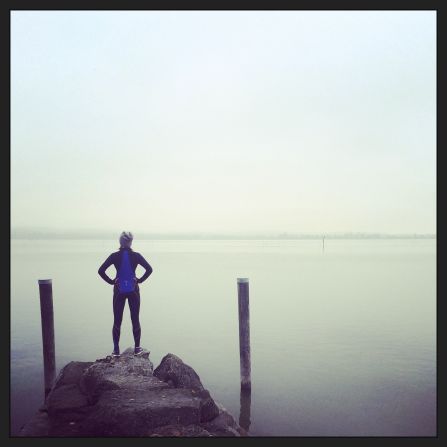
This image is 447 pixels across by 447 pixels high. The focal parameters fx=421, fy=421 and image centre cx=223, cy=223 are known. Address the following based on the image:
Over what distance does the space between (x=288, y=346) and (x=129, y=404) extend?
7.96 meters

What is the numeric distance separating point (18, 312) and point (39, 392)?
9073 mm

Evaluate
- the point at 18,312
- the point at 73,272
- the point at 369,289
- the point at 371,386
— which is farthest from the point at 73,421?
the point at 73,272

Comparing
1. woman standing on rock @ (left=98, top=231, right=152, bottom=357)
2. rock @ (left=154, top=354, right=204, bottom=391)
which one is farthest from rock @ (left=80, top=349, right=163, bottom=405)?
woman standing on rock @ (left=98, top=231, right=152, bottom=357)

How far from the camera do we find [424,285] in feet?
82.7

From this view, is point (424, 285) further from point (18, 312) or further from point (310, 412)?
point (18, 312)

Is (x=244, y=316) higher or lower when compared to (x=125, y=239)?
lower

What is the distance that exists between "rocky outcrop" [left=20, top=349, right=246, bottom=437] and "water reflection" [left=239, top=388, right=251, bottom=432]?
35.0 inches

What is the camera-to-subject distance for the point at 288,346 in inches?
502

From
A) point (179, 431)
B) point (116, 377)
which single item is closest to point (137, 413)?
point (179, 431)

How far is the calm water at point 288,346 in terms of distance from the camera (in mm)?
7972

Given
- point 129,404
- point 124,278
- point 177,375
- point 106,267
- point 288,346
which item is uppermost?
point 106,267

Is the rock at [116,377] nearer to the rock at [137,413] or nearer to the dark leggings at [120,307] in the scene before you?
the rock at [137,413]

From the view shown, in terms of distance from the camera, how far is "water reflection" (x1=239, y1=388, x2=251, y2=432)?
763cm

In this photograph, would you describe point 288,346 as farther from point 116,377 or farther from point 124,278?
point 116,377
